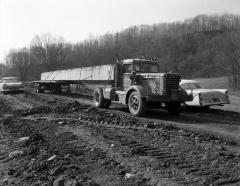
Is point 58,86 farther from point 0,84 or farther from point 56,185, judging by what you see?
point 56,185

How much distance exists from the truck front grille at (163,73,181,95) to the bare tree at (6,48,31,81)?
3374 inches

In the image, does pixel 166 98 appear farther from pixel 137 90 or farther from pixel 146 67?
pixel 146 67

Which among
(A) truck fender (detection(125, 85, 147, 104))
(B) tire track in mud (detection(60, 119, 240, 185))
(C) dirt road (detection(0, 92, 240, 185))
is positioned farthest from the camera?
(A) truck fender (detection(125, 85, 147, 104))

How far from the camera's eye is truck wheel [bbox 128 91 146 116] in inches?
504

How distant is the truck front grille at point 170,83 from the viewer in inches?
506

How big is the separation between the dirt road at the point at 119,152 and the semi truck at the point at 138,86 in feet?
5.35

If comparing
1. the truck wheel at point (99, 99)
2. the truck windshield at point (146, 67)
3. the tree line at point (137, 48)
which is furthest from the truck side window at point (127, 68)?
the tree line at point (137, 48)

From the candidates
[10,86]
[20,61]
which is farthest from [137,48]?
[10,86]

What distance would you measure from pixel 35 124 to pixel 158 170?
6567 mm

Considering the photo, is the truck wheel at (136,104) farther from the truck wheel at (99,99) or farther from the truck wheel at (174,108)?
the truck wheel at (99,99)

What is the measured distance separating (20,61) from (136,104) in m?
91.1

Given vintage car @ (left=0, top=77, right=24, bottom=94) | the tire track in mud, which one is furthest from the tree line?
the tire track in mud

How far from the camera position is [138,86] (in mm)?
13281

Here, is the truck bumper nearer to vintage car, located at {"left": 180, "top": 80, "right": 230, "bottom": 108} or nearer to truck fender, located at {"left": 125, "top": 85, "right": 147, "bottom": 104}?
truck fender, located at {"left": 125, "top": 85, "right": 147, "bottom": 104}
